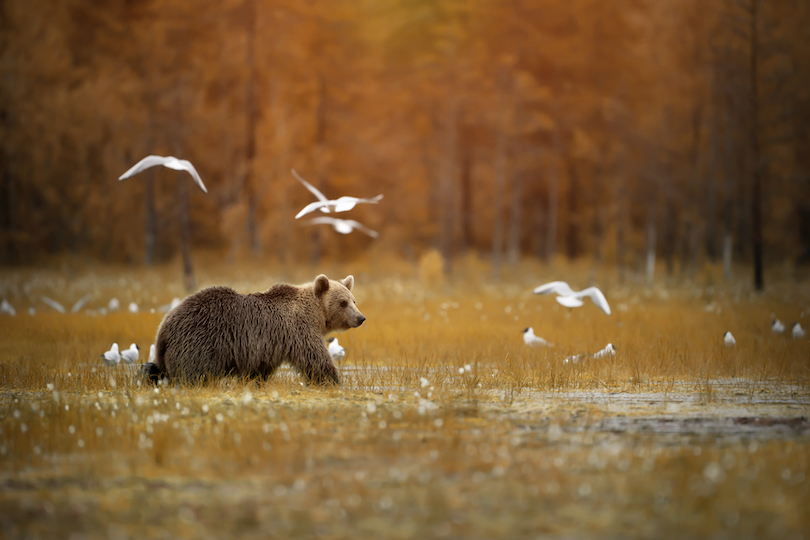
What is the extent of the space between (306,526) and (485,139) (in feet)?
129

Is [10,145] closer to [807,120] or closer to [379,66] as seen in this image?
[379,66]

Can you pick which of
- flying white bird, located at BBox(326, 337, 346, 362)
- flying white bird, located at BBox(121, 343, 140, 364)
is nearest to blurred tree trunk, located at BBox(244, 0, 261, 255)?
flying white bird, located at BBox(121, 343, 140, 364)

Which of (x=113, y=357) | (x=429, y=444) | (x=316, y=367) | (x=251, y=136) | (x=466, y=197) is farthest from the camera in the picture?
(x=466, y=197)

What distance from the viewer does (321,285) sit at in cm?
1064

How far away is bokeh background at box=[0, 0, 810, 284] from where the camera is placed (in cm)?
3406

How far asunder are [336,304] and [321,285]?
1.10 ft

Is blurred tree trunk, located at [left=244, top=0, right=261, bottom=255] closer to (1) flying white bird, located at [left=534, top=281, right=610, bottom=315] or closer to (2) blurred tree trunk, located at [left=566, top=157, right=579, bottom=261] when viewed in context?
(2) blurred tree trunk, located at [left=566, top=157, right=579, bottom=261]

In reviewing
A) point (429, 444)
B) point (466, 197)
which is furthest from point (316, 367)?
point (466, 197)

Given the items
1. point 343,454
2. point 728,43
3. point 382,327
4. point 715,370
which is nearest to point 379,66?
point 728,43

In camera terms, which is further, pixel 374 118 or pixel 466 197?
pixel 466 197

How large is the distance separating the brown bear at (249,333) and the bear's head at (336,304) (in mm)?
14

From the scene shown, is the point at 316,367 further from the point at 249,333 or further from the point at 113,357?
the point at 113,357

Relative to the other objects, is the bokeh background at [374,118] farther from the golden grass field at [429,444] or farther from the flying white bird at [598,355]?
the golden grass field at [429,444]

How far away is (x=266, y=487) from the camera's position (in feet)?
18.2
